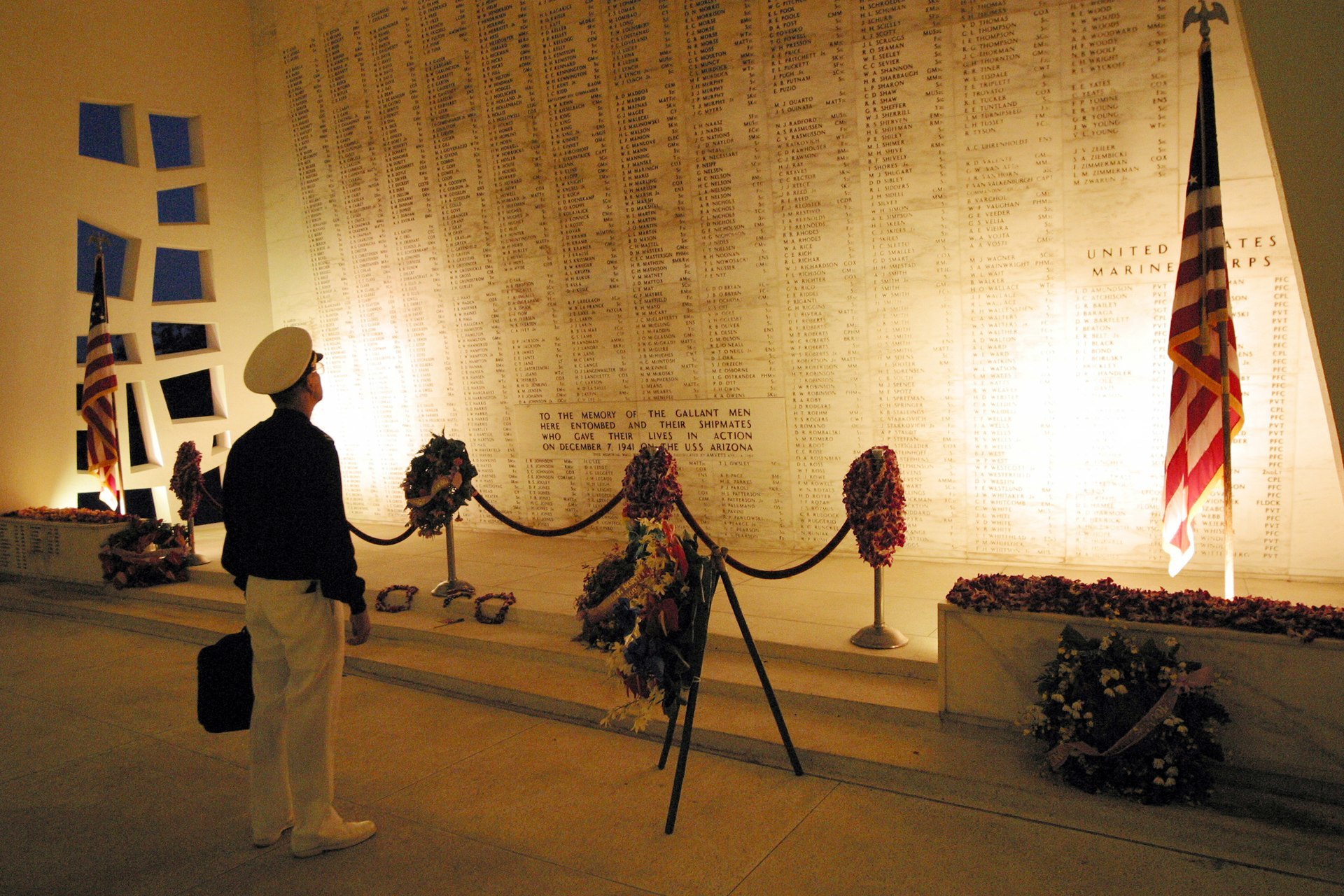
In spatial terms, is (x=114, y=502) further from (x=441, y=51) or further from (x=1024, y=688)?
(x=1024, y=688)

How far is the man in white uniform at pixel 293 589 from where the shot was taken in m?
3.47

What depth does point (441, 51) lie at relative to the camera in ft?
30.4

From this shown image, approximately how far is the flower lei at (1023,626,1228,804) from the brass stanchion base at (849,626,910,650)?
126cm

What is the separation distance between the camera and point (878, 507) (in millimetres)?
5000

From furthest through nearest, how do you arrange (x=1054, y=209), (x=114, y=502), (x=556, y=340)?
1. (x=114, y=502)
2. (x=556, y=340)
3. (x=1054, y=209)

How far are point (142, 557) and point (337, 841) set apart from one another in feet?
20.0

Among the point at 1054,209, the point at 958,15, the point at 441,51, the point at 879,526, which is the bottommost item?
the point at 879,526

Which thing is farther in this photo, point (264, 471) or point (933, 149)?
point (933, 149)

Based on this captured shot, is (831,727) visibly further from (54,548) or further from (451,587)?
(54,548)

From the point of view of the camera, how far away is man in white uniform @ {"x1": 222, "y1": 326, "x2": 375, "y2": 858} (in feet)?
11.4

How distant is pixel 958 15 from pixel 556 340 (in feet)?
14.7

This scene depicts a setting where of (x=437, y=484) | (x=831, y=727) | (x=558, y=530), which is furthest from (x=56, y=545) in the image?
(x=831, y=727)

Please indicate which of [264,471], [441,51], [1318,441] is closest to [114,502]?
[441,51]

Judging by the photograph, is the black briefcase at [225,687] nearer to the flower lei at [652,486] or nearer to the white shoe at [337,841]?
the white shoe at [337,841]
